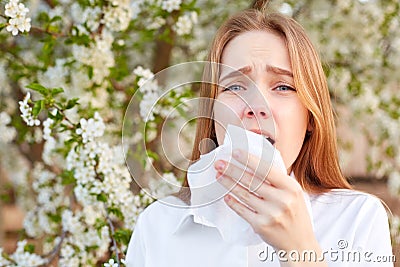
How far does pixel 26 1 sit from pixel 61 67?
1.45 feet

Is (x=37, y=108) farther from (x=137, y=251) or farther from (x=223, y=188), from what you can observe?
(x=223, y=188)

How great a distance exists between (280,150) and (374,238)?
232 mm

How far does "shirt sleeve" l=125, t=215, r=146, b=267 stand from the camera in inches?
52.7

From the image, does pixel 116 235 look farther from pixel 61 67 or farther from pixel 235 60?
pixel 61 67

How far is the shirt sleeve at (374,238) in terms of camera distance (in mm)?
1144

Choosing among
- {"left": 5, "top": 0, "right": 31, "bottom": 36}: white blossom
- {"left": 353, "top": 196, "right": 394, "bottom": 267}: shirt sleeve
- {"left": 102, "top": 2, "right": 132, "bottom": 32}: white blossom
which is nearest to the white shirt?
{"left": 353, "top": 196, "right": 394, "bottom": 267}: shirt sleeve

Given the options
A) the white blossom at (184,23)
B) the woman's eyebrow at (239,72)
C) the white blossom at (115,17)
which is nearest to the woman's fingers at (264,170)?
the woman's eyebrow at (239,72)

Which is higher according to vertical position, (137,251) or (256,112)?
(256,112)

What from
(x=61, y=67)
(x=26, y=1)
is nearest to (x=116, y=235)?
(x=61, y=67)

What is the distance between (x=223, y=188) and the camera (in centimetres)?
99

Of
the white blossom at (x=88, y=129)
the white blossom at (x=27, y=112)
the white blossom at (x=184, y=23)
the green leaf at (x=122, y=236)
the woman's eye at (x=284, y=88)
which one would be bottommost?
the green leaf at (x=122, y=236)

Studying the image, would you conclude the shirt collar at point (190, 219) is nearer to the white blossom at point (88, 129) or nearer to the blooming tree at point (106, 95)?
the blooming tree at point (106, 95)

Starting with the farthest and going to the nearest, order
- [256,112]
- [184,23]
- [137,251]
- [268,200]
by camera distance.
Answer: [184,23] → [137,251] → [256,112] → [268,200]

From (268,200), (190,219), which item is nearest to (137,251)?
(190,219)
